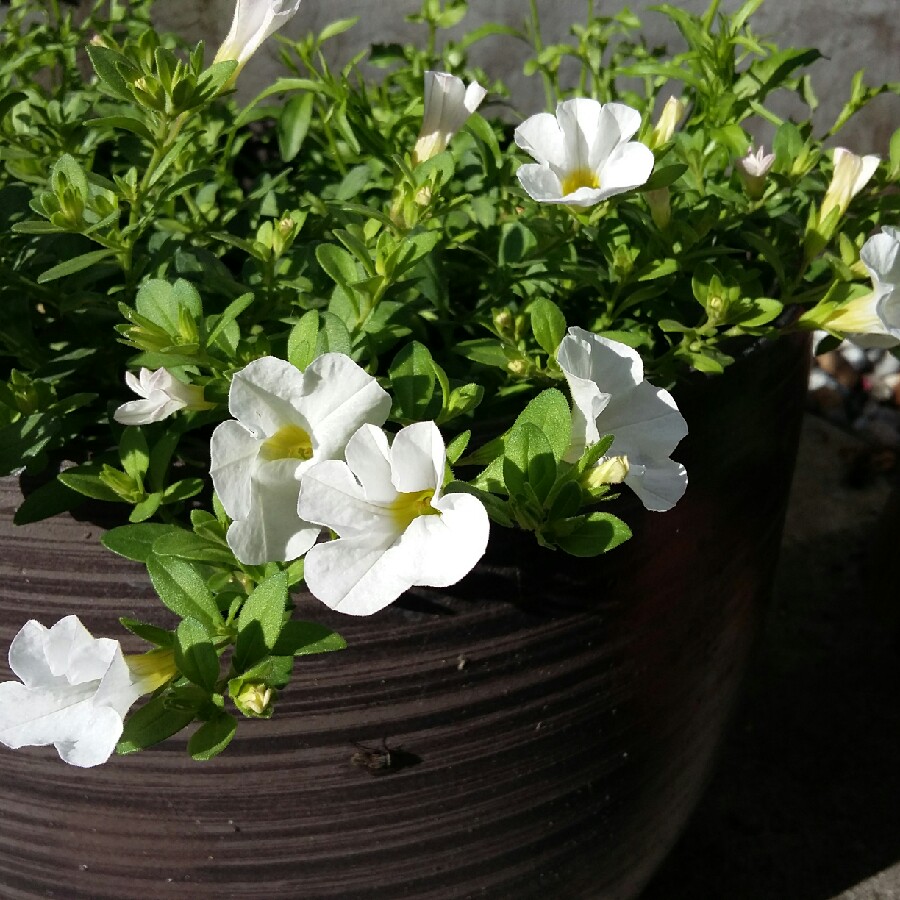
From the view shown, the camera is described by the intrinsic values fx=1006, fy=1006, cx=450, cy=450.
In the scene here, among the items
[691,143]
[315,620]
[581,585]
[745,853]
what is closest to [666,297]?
[691,143]

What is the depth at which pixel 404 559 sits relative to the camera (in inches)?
17.3

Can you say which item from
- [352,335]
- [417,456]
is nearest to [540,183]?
[352,335]

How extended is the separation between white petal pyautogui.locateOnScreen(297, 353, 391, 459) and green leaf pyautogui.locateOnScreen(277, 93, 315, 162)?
423mm

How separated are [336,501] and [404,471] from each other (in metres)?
0.03

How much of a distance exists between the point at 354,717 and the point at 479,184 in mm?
466

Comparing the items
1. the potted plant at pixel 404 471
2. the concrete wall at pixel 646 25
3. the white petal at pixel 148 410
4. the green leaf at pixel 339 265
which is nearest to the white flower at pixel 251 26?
the potted plant at pixel 404 471

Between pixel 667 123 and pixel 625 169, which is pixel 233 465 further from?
pixel 667 123

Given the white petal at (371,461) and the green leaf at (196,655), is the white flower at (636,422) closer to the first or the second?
the white petal at (371,461)

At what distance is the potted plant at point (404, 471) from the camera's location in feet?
1.57

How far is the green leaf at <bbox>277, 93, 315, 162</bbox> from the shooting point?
82cm

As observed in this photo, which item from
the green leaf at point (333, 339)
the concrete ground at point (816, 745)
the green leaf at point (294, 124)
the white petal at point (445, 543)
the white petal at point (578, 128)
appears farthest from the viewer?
the concrete ground at point (816, 745)

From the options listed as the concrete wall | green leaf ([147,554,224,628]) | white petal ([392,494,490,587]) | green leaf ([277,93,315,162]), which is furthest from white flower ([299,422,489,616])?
the concrete wall

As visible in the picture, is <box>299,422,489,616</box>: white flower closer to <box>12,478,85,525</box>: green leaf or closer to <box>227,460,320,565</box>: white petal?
<box>227,460,320,565</box>: white petal

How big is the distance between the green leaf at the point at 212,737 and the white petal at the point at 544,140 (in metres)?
0.38
